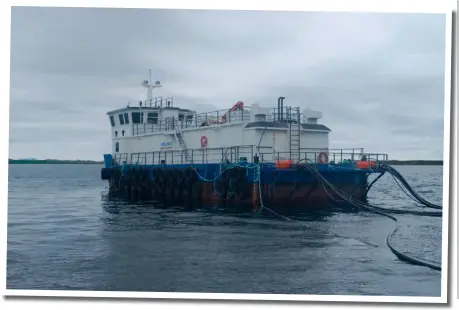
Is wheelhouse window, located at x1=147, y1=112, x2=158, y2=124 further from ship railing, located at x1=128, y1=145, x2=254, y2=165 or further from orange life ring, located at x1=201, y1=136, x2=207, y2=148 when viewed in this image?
orange life ring, located at x1=201, y1=136, x2=207, y2=148

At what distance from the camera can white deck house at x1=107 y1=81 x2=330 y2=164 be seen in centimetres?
1634

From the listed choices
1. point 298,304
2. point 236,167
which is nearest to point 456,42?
point 298,304

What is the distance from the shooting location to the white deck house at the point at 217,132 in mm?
16344

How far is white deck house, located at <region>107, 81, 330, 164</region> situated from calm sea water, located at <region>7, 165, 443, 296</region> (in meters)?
3.17

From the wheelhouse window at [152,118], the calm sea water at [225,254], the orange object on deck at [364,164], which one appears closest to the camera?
the calm sea water at [225,254]

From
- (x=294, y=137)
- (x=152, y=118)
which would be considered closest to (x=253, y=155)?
(x=294, y=137)

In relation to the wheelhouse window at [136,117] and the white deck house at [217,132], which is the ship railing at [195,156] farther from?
the wheelhouse window at [136,117]

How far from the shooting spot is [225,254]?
9352 mm

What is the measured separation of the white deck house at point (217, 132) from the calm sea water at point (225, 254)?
3170mm

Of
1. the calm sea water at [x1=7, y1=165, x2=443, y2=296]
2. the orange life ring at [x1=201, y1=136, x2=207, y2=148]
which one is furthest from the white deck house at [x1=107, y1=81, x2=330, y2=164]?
the calm sea water at [x1=7, y1=165, x2=443, y2=296]

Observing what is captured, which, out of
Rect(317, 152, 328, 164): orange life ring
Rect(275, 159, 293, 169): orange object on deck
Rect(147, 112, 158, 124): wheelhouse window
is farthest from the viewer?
Rect(147, 112, 158, 124): wheelhouse window

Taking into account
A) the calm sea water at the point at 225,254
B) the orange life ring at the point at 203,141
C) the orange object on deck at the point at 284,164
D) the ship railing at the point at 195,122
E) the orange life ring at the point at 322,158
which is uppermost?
the ship railing at the point at 195,122

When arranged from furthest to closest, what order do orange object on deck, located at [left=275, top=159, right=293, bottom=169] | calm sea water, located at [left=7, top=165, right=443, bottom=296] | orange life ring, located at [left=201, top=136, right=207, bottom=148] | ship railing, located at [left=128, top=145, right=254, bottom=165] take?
orange life ring, located at [left=201, top=136, right=207, bottom=148]
ship railing, located at [left=128, top=145, right=254, bottom=165]
orange object on deck, located at [left=275, top=159, right=293, bottom=169]
calm sea water, located at [left=7, top=165, right=443, bottom=296]


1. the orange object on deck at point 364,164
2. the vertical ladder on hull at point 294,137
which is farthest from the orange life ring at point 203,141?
the orange object on deck at point 364,164
